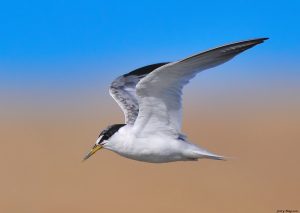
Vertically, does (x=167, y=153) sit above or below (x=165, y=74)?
below

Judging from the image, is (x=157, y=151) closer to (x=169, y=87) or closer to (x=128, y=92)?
(x=169, y=87)

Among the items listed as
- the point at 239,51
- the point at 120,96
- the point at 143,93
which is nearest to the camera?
the point at 239,51

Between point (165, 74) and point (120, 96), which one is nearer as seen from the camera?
point (165, 74)

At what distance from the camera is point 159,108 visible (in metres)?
8.20

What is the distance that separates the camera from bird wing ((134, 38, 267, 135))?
283 inches

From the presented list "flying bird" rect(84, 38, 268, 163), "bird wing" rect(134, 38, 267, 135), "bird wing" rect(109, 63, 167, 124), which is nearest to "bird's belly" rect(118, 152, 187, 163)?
"flying bird" rect(84, 38, 268, 163)

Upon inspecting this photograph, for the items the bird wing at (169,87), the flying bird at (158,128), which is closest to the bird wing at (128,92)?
the flying bird at (158,128)

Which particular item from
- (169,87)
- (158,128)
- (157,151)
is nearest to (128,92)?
(158,128)

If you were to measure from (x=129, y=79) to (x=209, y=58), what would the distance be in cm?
303

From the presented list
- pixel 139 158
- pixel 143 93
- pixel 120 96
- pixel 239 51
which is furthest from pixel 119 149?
pixel 239 51

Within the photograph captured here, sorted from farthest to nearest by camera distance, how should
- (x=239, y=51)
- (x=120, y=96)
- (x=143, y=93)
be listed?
(x=120, y=96) → (x=143, y=93) → (x=239, y=51)

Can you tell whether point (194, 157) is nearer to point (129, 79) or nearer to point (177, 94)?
point (177, 94)

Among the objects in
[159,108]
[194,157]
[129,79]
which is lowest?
[194,157]

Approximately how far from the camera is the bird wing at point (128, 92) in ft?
30.7
